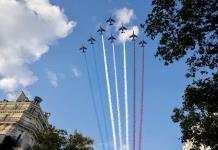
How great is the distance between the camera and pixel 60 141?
42.8m

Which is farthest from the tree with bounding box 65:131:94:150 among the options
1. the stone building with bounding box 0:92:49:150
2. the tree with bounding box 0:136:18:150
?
the tree with bounding box 0:136:18:150

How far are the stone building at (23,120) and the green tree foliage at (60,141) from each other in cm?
1505

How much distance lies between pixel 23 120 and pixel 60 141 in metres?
19.2

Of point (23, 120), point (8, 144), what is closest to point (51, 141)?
point (23, 120)

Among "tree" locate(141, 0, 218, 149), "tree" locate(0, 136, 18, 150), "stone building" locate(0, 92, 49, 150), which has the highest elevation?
"stone building" locate(0, 92, 49, 150)

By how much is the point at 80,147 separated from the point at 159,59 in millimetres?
23450

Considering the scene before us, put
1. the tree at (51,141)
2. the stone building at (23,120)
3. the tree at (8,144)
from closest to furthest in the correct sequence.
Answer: the tree at (8,144)
the tree at (51,141)
the stone building at (23,120)

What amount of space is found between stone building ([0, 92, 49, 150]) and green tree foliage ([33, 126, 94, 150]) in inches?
592

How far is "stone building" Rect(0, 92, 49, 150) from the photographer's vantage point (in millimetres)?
58375

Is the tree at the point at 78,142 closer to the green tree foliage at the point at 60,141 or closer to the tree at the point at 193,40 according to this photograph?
the green tree foliage at the point at 60,141

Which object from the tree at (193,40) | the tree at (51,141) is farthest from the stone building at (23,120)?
the tree at (193,40)

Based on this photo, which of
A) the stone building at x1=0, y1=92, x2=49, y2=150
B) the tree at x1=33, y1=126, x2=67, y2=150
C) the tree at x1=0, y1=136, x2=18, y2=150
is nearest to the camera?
the tree at x1=0, y1=136, x2=18, y2=150

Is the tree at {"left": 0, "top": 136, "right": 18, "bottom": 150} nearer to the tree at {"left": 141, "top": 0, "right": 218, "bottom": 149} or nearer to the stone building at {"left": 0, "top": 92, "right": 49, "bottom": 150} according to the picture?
the tree at {"left": 141, "top": 0, "right": 218, "bottom": 149}

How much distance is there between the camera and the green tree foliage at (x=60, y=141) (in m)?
42.2
